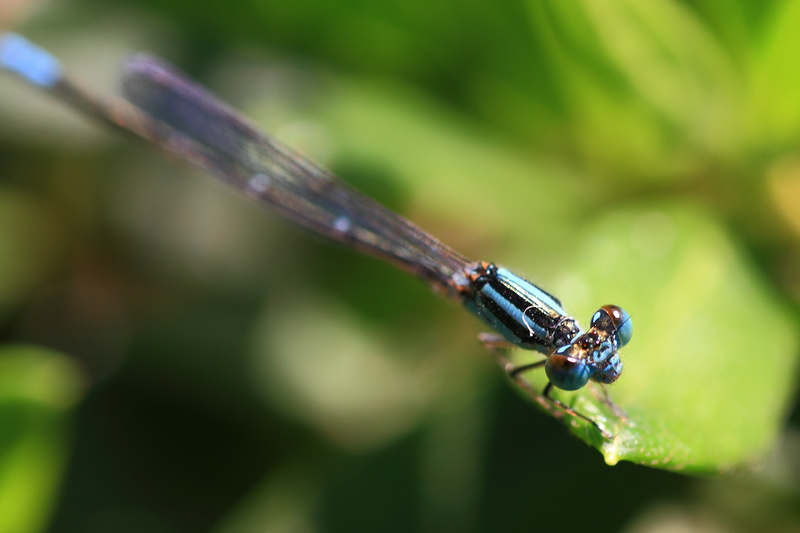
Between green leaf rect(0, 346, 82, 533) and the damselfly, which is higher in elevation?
the damselfly

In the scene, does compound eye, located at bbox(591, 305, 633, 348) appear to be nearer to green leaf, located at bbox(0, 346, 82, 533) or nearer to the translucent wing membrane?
the translucent wing membrane

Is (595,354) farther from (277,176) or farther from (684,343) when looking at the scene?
(277,176)

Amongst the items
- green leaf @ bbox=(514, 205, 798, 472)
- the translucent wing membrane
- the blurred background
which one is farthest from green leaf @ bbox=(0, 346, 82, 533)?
green leaf @ bbox=(514, 205, 798, 472)

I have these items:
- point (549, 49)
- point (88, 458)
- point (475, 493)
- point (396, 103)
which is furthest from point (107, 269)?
point (549, 49)

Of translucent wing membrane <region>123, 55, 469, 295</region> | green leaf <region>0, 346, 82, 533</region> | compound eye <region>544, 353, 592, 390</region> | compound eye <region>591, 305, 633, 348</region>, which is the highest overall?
translucent wing membrane <region>123, 55, 469, 295</region>

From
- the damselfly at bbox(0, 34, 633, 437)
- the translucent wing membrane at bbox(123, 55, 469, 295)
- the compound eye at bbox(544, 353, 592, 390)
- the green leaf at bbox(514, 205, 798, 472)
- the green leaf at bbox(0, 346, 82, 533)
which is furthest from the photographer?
the translucent wing membrane at bbox(123, 55, 469, 295)

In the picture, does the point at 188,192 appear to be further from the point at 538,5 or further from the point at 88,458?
the point at 538,5

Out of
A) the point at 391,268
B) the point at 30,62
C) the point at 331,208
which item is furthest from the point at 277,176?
the point at 30,62
